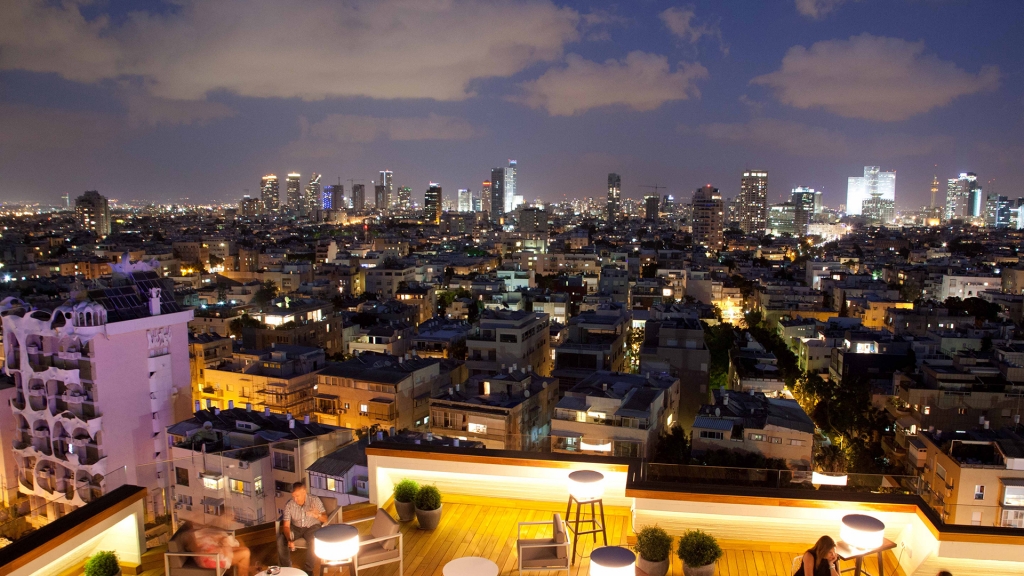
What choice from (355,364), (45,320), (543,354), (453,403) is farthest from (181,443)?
(543,354)

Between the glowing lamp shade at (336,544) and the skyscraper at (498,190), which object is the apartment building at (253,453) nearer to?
the glowing lamp shade at (336,544)

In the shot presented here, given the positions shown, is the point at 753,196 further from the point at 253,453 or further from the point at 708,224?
the point at 253,453

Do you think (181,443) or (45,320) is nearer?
(181,443)

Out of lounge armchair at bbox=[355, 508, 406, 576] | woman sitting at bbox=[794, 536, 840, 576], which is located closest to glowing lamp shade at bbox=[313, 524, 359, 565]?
lounge armchair at bbox=[355, 508, 406, 576]

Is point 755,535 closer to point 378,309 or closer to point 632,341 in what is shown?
point 632,341

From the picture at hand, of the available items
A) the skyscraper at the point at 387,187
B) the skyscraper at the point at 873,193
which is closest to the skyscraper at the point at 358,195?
the skyscraper at the point at 387,187
